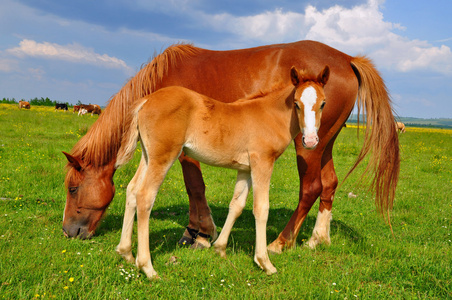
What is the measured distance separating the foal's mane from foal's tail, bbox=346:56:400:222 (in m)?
2.94

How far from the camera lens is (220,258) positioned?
3.85m

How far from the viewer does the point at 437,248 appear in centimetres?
448

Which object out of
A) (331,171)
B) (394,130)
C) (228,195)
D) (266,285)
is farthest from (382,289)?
(228,195)

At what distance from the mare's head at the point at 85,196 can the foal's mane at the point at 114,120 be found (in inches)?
5.3

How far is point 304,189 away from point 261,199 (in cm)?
116

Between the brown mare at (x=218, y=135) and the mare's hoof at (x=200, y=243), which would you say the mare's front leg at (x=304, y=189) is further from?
the mare's hoof at (x=200, y=243)

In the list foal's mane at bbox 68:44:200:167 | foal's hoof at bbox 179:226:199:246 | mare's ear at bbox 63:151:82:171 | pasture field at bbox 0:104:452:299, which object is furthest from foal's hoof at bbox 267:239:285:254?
mare's ear at bbox 63:151:82:171

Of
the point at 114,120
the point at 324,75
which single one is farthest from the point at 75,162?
the point at 324,75

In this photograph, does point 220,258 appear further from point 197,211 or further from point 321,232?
point 321,232

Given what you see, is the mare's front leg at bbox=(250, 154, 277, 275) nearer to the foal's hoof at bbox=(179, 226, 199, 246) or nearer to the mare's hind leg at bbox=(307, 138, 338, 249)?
the mare's hind leg at bbox=(307, 138, 338, 249)

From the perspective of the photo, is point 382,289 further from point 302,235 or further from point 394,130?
point 394,130

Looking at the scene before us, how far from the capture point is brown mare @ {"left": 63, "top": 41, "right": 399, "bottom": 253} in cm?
443

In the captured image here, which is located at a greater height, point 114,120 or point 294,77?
point 294,77

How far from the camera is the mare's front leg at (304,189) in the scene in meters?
4.43
